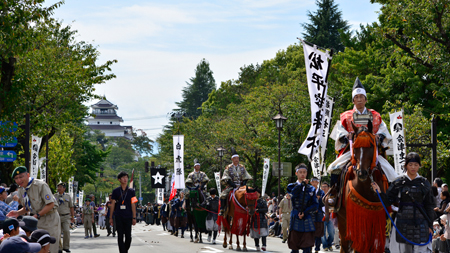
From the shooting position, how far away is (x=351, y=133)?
365 inches

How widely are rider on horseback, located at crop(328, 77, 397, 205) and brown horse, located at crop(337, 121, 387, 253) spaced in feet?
1.15

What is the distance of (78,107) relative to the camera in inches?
1120

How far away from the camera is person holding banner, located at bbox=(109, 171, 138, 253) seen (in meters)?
13.9

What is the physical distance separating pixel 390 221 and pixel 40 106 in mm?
20734

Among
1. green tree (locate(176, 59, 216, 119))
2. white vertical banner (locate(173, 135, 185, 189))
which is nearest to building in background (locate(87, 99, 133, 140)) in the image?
green tree (locate(176, 59, 216, 119))

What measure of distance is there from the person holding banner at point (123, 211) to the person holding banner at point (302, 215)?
13.5 ft

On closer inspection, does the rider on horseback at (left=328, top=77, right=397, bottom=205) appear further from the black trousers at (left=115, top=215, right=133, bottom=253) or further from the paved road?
the paved road

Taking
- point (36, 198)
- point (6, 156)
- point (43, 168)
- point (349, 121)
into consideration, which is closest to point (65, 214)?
point (36, 198)

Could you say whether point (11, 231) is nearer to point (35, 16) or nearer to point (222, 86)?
point (35, 16)

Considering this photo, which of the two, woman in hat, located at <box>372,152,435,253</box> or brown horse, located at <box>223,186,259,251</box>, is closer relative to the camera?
woman in hat, located at <box>372,152,435,253</box>

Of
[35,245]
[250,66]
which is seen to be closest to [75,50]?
[35,245]

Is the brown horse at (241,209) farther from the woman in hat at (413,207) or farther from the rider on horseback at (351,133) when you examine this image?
the woman in hat at (413,207)

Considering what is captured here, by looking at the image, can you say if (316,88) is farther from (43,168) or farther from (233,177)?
(43,168)

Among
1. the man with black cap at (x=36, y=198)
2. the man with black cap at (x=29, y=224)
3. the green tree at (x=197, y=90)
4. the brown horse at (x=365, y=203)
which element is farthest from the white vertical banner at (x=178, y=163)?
the green tree at (x=197, y=90)
